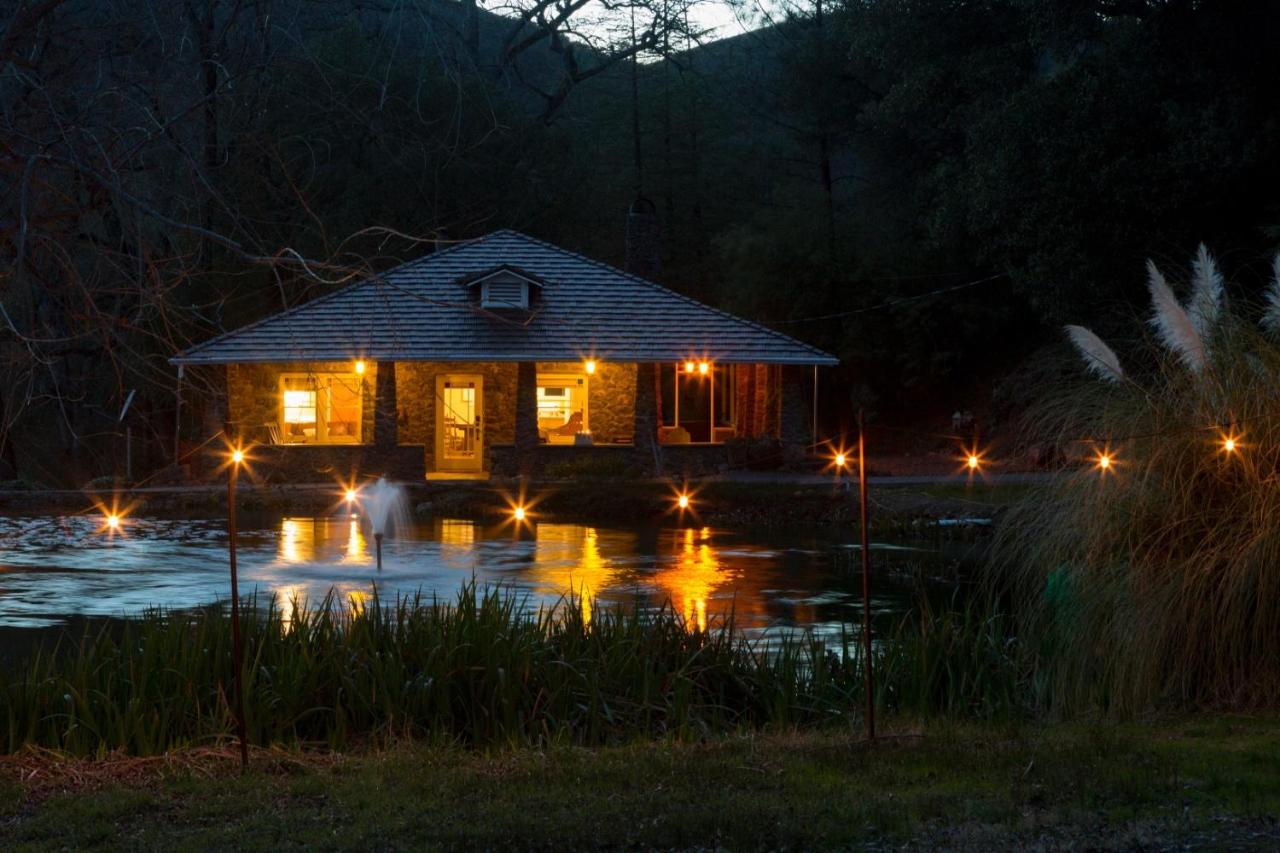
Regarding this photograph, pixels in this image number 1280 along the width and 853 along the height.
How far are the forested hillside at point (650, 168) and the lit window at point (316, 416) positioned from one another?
8.09ft

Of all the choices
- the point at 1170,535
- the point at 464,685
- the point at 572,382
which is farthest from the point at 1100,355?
the point at 572,382

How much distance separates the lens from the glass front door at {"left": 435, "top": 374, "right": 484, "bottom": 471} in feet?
109

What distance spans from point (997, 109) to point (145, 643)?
76.6 ft

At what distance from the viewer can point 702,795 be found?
6.33 meters

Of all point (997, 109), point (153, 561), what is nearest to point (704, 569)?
point (153, 561)

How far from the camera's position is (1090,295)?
27484 millimetres

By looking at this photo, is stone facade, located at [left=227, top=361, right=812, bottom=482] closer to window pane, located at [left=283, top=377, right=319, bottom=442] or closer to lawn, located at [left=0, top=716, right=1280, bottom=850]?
window pane, located at [left=283, top=377, right=319, bottom=442]

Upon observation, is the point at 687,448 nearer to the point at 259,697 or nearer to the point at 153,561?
the point at 153,561

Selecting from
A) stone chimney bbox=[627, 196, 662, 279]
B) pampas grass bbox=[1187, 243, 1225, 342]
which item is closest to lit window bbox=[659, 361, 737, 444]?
stone chimney bbox=[627, 196, 662, 279]

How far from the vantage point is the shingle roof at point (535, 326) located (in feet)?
104

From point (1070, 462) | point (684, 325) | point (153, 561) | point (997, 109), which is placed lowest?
point (153, 561)

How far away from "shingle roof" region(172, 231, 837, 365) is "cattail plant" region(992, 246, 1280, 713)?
21717mm

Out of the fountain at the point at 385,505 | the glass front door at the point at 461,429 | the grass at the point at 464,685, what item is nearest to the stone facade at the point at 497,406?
the glass front door at the point at 461,429

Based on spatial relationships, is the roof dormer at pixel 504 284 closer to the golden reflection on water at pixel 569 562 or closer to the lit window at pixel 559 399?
the lit window at pixel 559 399
